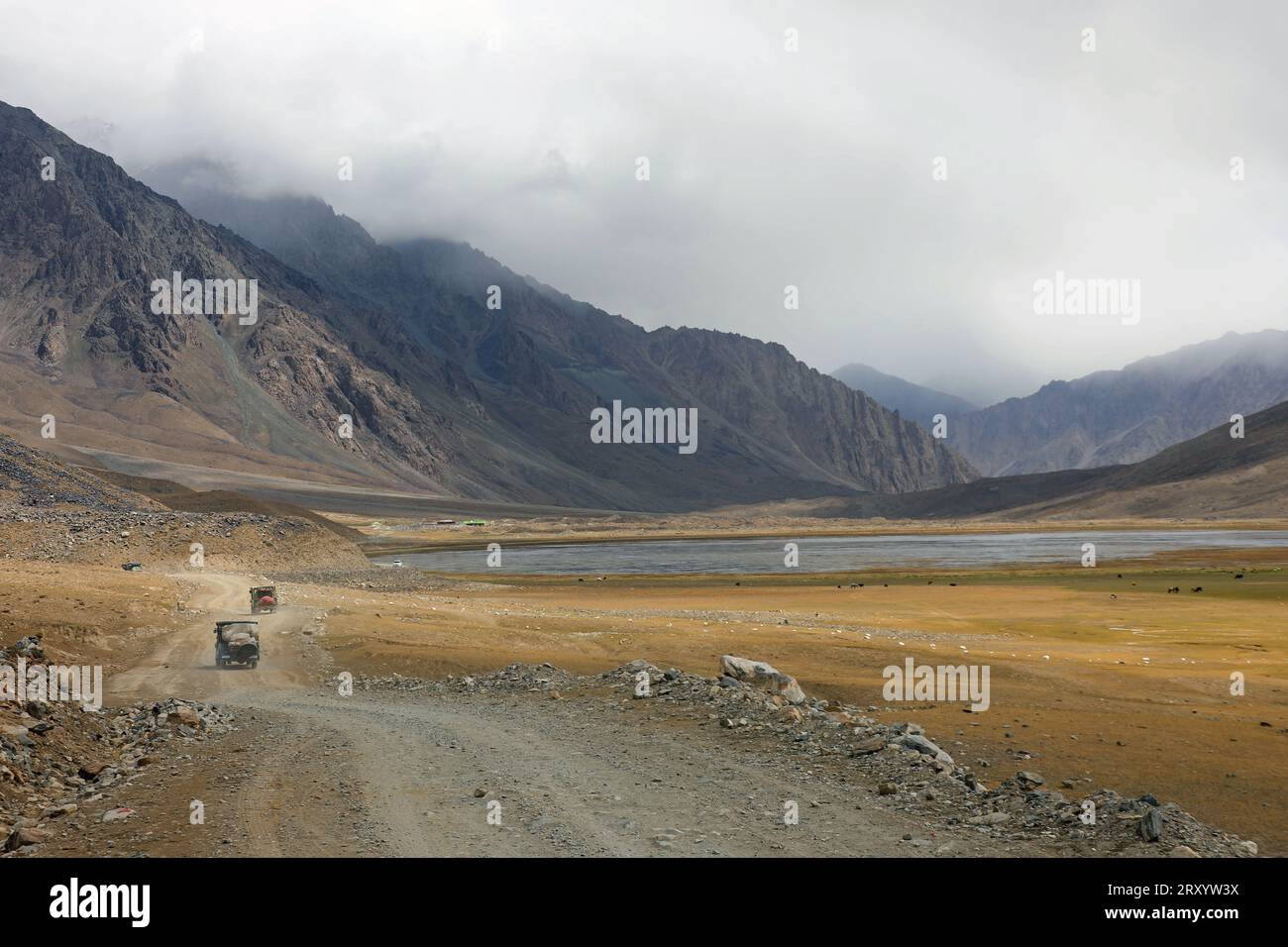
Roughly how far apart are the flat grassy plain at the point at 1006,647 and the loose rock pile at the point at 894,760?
2067mm

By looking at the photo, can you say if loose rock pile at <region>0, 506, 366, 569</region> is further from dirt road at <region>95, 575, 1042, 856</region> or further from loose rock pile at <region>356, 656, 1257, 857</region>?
dirt road at <region>95, 575, 1042, 856</region>

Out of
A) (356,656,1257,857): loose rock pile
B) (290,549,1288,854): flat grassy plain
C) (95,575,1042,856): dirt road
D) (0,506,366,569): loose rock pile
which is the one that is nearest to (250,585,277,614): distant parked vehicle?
(290,549,1288,854): flat grassy plain

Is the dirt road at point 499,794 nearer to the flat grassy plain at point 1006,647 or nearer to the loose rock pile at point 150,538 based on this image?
the flat grassy plain at point 1006,647

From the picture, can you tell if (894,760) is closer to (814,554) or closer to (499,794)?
(499,794)

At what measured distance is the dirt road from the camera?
1350 centimetres

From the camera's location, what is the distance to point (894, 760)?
1806cm

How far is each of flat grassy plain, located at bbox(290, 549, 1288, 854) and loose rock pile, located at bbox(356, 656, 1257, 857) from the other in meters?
2.07

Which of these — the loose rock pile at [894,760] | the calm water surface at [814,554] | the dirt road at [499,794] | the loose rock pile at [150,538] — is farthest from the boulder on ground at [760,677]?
the calm water surface at [814,554]

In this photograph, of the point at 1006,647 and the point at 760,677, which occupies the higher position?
the point at 760,677

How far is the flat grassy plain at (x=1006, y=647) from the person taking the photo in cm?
2083

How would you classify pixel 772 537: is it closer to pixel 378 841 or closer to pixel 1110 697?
pixel 1110 697

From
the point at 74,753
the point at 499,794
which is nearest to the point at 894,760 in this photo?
the point at 499,794

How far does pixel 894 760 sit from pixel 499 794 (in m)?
7.54
